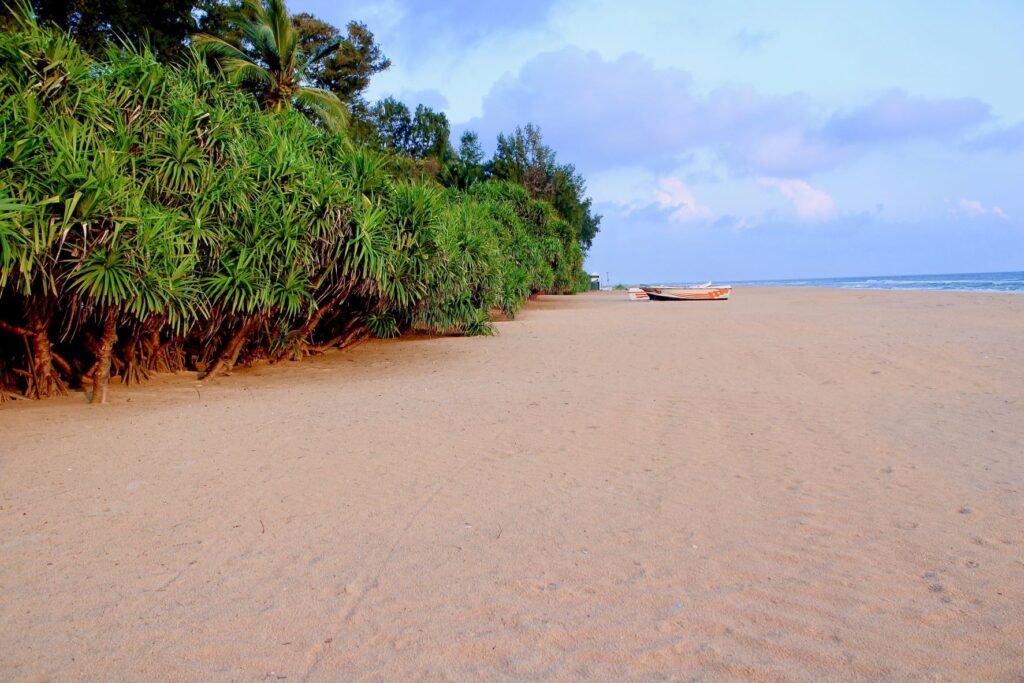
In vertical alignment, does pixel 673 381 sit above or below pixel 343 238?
below

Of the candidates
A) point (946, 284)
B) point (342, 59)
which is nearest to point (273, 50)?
point (342, 59)

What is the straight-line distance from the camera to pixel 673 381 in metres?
9.30

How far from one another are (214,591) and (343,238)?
6.72 metres

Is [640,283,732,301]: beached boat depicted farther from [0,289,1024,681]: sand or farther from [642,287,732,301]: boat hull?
[0,289,1024,681]: sand

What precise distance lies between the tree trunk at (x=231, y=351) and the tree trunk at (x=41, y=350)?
6.13ft

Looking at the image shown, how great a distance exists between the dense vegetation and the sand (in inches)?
42.1

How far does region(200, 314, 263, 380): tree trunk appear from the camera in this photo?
9.74 m

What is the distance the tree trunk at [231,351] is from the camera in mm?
9742

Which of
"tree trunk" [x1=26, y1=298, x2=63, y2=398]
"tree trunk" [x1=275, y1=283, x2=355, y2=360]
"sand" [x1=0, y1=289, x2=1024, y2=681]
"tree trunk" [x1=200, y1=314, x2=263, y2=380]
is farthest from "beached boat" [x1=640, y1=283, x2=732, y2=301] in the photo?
"tree trunk" [x1=26, y1=298, x2=63, y2=398]

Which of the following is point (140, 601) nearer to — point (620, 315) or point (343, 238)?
point (343, 238)

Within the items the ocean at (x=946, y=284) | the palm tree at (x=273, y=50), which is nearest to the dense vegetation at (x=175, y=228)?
the palm tree at (x=273, y=50)

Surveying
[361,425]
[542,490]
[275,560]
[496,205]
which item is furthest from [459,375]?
[496,205]

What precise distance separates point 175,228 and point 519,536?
18.6 feet

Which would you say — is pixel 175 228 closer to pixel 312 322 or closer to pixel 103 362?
pixel 103 362
